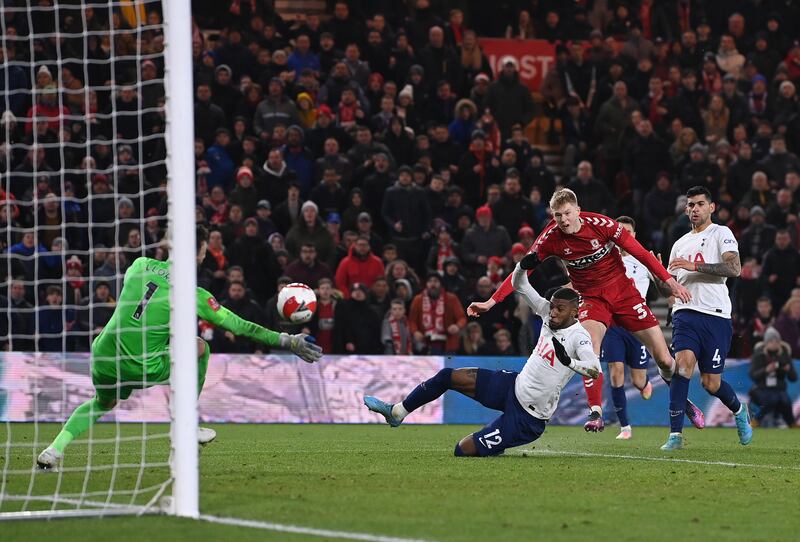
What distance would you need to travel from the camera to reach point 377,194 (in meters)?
21.3

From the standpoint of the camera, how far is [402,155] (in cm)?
2234

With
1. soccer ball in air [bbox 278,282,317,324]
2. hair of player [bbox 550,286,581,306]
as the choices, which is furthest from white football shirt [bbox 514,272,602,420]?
soccer ball in air [bbox 278,282,317,324]

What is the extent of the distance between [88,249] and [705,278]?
745 centimetres

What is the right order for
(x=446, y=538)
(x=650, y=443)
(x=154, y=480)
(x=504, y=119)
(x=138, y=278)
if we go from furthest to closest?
(x=504, y=119) → (x=650, y=443) → (x=138, y=278) → (x=154, y=480) → (x=446, y=538)

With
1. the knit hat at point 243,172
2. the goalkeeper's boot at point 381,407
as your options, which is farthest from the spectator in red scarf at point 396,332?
the goalkeeper's boot at point 381,407

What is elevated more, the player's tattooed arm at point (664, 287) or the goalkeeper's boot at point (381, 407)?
the player's tattooed arm at point (664, 287)

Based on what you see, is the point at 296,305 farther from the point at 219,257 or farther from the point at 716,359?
the point at 219,257

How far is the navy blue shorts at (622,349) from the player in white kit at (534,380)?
413cm

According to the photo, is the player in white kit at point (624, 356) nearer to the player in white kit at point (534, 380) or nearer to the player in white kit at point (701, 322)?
the player in white kit at point (701, 322)

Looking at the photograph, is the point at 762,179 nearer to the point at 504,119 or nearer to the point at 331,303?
the point at 504,119

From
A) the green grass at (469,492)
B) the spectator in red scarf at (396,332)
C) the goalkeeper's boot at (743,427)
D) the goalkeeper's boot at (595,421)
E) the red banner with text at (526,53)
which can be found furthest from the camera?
the red banner with text at (526,53)

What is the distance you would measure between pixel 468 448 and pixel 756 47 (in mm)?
17267

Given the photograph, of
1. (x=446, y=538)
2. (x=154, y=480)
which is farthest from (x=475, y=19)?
(x=446, y=538)

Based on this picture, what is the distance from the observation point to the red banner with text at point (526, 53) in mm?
27250
